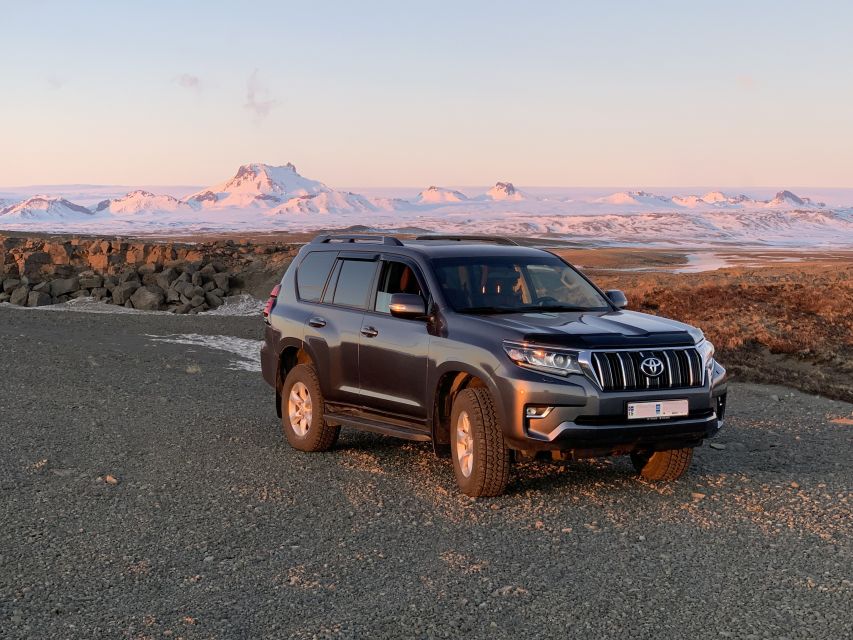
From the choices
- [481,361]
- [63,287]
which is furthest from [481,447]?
[63,287]

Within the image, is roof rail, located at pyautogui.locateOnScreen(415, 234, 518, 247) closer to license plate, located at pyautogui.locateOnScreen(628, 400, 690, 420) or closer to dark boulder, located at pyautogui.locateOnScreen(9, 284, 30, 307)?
license plate, located at pyautogui.locateOnScreen(628, 400, 690, 420)

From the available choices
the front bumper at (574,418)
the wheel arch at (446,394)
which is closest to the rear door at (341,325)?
the wheel arch at (446,394)

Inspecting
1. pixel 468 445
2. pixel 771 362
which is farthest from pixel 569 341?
pixel 771 362

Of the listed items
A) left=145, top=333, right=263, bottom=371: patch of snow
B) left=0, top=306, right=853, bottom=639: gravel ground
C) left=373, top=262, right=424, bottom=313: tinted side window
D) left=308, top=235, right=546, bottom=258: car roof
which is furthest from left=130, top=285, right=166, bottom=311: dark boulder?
left=373, top=262, right=424, bottom=313: tinted side window

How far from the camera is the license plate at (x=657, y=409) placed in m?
7.26

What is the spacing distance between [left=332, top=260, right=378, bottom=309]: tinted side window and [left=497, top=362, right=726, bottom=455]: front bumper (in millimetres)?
2197

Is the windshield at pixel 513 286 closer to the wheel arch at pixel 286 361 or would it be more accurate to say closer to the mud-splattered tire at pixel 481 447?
the mud-splattered tire at pixel 481 447

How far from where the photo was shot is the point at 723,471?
28.9ft

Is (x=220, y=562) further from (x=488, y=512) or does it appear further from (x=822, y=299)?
(x=822, y=299)

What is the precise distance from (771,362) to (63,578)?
583 inches

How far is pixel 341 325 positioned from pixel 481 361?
2042mm

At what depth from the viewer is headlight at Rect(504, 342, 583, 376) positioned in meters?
Answer: 7.23

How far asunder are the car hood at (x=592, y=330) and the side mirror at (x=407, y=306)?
514 mm

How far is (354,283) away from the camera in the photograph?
928 cm
